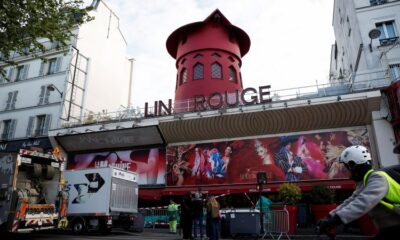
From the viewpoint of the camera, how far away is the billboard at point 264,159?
17250mm

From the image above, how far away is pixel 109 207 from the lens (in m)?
12.0

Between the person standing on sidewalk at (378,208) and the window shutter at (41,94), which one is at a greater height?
the window shutter at (41,94)

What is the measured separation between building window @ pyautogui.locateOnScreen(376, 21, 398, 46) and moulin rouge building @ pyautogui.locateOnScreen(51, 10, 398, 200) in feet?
11.9

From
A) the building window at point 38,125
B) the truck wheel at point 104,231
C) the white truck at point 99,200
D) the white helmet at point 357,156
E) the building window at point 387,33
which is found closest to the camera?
the white helmet at point 357,156

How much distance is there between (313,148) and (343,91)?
353 cm

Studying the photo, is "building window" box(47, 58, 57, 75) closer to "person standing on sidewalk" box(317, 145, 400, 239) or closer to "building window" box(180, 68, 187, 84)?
"building window" box(180, 68, 187, 84)

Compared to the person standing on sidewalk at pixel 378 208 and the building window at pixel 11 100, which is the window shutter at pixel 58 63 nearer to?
the building window at pixel 11 100

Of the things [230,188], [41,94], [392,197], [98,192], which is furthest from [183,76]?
[392,197]

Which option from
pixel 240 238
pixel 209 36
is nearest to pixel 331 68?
pixel 209 36

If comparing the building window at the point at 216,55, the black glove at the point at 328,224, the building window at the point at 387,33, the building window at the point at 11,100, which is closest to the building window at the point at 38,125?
the building window at the point at 11,100

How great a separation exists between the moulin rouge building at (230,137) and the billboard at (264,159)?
0.17 ft

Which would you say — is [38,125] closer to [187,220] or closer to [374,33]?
[187,220]

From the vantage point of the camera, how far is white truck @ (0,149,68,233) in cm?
941

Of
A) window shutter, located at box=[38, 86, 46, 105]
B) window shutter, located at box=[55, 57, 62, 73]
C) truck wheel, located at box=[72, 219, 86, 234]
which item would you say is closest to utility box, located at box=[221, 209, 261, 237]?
truck wheel, located at box=[72, 219, 86, 234]
